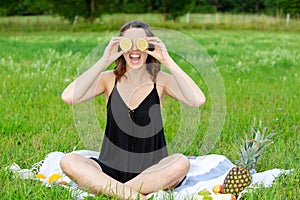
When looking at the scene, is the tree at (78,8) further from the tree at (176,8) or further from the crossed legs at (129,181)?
the crossed legs at (129,181)

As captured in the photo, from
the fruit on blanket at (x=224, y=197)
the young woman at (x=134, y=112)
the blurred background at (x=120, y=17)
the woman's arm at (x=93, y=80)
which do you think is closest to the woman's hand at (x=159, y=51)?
the young woman at (x=134, y=112)

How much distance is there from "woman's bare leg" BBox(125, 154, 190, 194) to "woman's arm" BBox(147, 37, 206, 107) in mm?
515

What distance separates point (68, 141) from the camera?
5555 millimetres

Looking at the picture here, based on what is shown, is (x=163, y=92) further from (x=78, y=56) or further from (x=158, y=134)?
(x=78, y=56)

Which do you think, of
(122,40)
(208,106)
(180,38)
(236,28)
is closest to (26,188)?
(122,40)

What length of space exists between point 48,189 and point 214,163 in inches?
66.3

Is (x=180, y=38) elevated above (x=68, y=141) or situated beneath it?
elevated above

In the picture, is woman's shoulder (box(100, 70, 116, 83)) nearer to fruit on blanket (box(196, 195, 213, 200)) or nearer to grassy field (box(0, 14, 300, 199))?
grassy field (box(0, 14, 300, 199))

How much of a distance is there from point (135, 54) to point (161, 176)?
0.99m

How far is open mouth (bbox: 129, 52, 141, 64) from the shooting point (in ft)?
14.2

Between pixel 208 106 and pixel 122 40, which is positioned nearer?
pixel 122 40

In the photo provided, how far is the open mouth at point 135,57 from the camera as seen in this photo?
4321 millimetres

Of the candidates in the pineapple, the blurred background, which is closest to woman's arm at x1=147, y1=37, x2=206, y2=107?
the pineapple

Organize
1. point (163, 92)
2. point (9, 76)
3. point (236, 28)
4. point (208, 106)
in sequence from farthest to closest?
point (236, 28)
point (9, 76)
point (208, 106)
point (163, 92)
